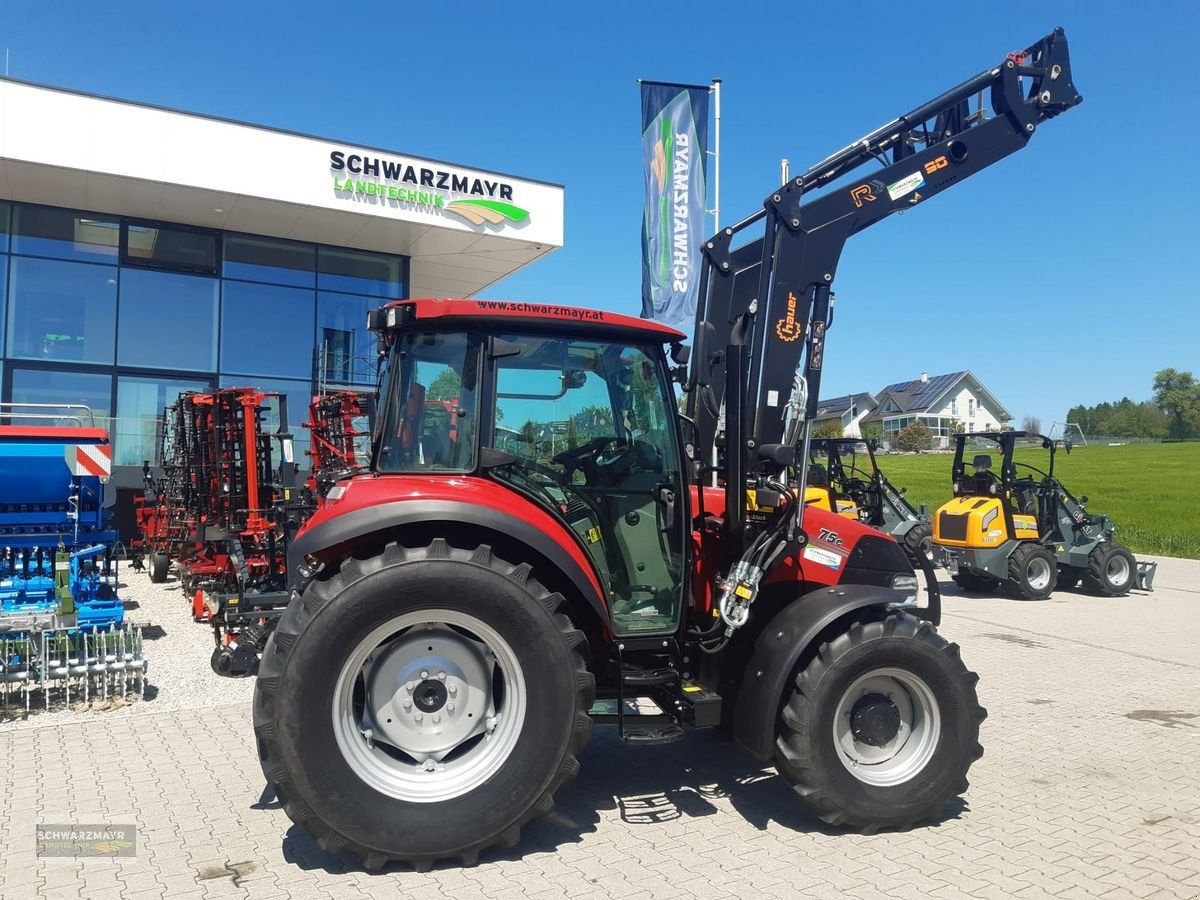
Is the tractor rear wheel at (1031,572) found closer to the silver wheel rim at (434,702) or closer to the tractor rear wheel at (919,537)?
the tractor rear wheel at (919,537)

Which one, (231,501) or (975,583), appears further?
(975,583)

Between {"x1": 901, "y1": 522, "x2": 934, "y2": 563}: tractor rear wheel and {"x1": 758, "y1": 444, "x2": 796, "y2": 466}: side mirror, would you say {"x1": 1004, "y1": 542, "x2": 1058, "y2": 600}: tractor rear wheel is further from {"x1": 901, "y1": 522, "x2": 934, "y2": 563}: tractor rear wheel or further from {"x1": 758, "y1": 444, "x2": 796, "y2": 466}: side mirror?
{"x1": 758, "y1": 444, "x2": 796, "y2": 466}: side mirror

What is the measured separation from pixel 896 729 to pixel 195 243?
1559cm

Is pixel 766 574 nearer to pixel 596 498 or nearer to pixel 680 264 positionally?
pixel 596 498

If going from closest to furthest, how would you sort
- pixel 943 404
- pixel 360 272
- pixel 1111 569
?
pixel 1111 569, pixel 360 272, pixel 943 404

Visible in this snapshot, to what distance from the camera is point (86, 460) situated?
8172mm

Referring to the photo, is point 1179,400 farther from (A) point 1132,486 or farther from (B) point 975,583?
(B) point 975,583

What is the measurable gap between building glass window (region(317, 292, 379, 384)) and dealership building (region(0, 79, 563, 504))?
1.1 inches

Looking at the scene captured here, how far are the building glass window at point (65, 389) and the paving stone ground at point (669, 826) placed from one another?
1088cm

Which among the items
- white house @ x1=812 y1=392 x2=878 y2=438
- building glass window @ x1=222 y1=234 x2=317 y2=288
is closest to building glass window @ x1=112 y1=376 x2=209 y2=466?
building glass window @ x1=222 y1=234 x2=317 y2=288

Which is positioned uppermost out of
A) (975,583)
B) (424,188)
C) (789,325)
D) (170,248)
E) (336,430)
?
(424,188)

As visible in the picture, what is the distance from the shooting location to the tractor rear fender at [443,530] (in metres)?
3.60

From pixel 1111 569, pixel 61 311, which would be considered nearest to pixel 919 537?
pixel 1111 569

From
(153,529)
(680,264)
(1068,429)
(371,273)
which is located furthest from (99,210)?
(1068,429)
